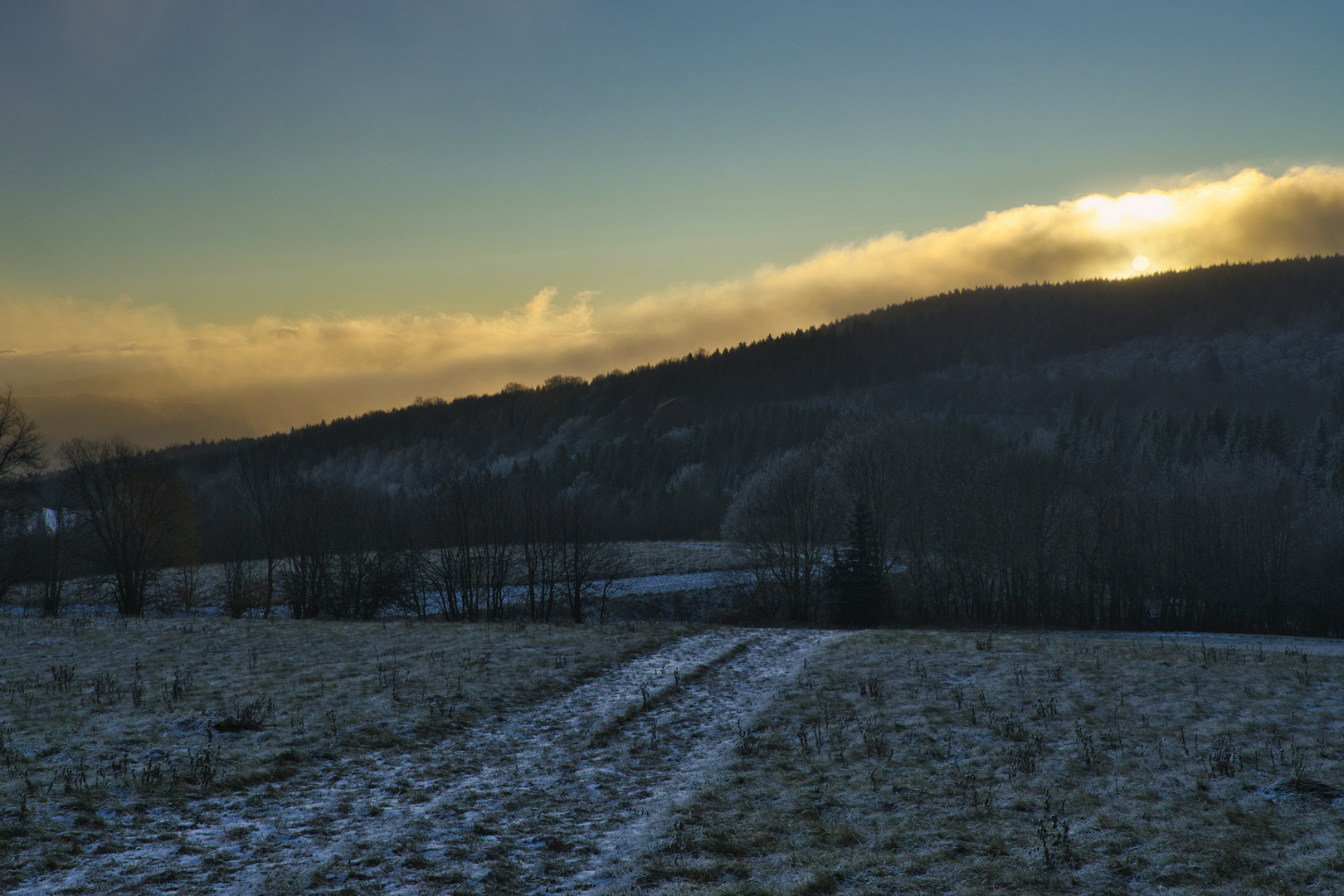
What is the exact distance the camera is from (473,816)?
1070 centimetres

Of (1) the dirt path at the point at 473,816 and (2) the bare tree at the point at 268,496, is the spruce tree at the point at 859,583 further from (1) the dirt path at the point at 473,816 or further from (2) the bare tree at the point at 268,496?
(2) the bare tree at the point at 268,496

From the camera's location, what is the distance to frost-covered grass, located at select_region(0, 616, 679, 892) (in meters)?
9.72

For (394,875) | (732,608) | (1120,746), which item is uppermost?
(394,875)

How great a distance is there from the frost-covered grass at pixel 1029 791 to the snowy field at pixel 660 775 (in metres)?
0.06

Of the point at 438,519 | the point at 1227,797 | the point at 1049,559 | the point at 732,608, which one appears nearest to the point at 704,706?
the point at 1227,797

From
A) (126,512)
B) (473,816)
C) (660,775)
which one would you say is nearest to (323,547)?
(126,512)

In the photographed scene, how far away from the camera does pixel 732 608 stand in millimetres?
51438

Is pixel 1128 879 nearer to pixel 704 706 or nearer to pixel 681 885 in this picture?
pixel 681 885

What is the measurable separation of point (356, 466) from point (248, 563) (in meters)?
148

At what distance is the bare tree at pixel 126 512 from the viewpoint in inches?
2019

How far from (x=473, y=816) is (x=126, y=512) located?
5333cm

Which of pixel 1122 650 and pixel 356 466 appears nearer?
pixel 1122 650

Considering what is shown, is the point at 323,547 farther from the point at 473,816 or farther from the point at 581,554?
the point at 473,816

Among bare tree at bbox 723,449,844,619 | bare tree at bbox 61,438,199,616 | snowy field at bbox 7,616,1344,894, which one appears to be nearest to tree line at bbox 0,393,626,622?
bare tree at bbox 61,438,199,616
